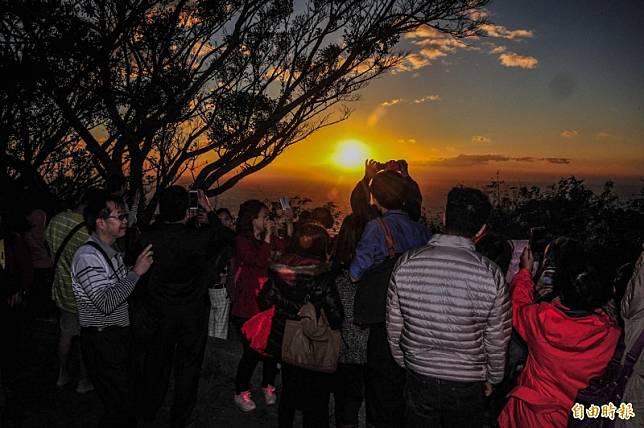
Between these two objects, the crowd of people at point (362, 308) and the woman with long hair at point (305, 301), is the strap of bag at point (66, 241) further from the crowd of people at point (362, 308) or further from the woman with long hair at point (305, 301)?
the woman with long hair at point (305, 301)

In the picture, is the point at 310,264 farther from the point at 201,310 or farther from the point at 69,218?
the point at 69,218

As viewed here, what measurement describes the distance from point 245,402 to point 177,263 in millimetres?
1484

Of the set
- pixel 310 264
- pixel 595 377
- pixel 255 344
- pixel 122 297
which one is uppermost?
pixel 310 264

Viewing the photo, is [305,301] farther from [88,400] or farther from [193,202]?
[88,400]

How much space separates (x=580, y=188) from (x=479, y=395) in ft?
16.5

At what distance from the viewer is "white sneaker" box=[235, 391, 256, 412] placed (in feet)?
14.0

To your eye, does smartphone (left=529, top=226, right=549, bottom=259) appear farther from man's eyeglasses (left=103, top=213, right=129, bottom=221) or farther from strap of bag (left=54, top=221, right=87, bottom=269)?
strap of bag (left=54, top=221, right=87, bottom=269)

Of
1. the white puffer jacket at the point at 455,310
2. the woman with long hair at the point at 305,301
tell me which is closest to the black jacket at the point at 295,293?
the woman with long hair at the point at 305,301

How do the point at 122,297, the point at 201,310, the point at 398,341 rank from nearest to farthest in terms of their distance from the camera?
the point at 398,341 → the point at 122,297 → the point at 201,310

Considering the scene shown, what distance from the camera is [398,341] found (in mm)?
2824

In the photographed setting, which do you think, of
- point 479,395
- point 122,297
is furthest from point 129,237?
point 479,395

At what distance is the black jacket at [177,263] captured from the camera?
11.9ft

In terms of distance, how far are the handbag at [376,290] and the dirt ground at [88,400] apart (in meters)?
1.39

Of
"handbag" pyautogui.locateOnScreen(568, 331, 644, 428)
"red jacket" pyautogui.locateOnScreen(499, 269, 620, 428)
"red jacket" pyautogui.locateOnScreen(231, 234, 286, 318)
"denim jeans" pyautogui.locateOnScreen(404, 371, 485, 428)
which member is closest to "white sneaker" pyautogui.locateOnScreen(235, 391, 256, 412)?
"red jacket" pyautogui.locateOnScreen(231, 234, 286, 318)
